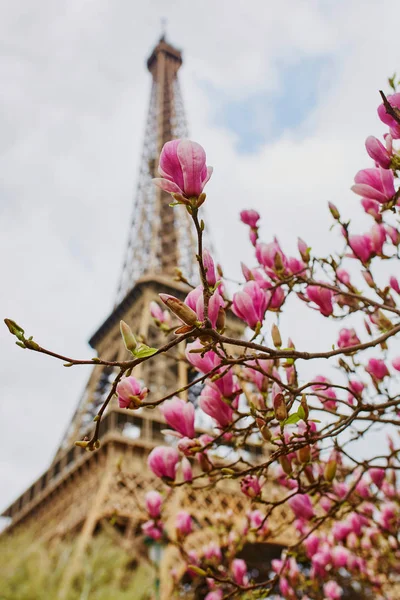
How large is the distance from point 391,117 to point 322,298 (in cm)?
97

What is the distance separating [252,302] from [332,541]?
350 centimetres

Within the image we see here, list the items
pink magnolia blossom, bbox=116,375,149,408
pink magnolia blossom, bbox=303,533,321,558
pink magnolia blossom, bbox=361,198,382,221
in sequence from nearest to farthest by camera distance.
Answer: pink magnolia blossom, bbox=116,375,149,408
pink magnolia blossom, bbox=361,198,382,221
pink magnolia blossom, bbox=303,533,321,558

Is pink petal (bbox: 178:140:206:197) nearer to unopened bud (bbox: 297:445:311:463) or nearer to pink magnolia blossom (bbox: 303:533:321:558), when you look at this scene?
Answer: unopened bud (bbox: 297:445:311:463)

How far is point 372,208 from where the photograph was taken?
2.41 meters

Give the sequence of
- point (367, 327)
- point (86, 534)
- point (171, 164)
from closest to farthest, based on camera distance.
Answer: point (171, 164), point (367, 327), point (86, 534)

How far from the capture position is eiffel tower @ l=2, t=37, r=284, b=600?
1121 cm

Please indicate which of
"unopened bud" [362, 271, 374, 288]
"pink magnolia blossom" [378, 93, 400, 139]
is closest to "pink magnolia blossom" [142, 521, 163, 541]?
"unopened bud" [362, 271, 374, 288]

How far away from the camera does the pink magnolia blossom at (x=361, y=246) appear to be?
2.40 m

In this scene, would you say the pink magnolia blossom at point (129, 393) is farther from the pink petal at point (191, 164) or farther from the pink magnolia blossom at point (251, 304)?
the pink petal at point (191, 164)

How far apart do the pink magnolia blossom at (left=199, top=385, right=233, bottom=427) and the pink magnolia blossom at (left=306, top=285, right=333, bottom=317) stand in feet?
2.67

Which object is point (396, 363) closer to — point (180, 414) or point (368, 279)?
point (368, 279)

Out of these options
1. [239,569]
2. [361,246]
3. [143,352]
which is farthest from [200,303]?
[239,569]

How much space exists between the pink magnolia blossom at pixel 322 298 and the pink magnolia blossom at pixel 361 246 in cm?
25

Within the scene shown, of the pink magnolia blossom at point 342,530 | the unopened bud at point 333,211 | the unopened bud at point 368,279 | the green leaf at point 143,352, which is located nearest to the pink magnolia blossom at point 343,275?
the unopened bud at point 368,279
